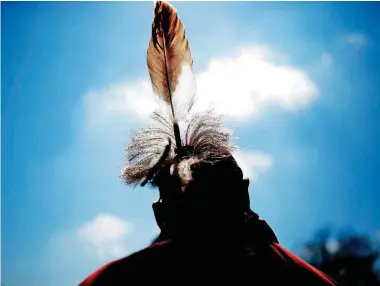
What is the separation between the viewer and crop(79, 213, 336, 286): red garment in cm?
138

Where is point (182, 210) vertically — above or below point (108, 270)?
above

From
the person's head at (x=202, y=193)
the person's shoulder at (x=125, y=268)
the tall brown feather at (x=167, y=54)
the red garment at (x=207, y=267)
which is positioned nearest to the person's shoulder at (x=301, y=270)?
the red garment at (x=207, y=267)

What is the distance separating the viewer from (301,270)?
1.50 meters

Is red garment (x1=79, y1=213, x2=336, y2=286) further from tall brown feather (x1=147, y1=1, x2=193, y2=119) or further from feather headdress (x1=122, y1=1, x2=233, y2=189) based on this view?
tall brown feather (x1=147, y1=1, x2=193, y2=119)

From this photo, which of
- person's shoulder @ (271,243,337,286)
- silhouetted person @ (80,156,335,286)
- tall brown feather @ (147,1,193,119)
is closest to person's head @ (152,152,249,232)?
silhouetted person @ (80,156,335,286)

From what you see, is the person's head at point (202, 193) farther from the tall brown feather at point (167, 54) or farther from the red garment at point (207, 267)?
the tall brown feather at point (167, 54)

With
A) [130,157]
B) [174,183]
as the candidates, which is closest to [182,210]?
[174,183]

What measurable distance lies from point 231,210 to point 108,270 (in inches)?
27.3

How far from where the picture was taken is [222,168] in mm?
1706

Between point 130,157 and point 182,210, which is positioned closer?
point 182,210

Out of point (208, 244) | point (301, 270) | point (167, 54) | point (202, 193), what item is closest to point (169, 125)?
point (167, 54)

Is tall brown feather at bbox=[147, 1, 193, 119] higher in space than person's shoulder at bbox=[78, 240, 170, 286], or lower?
higher

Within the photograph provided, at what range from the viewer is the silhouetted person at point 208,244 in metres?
1.39

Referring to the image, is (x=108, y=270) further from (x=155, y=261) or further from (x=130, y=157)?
(x=130, y=157)
